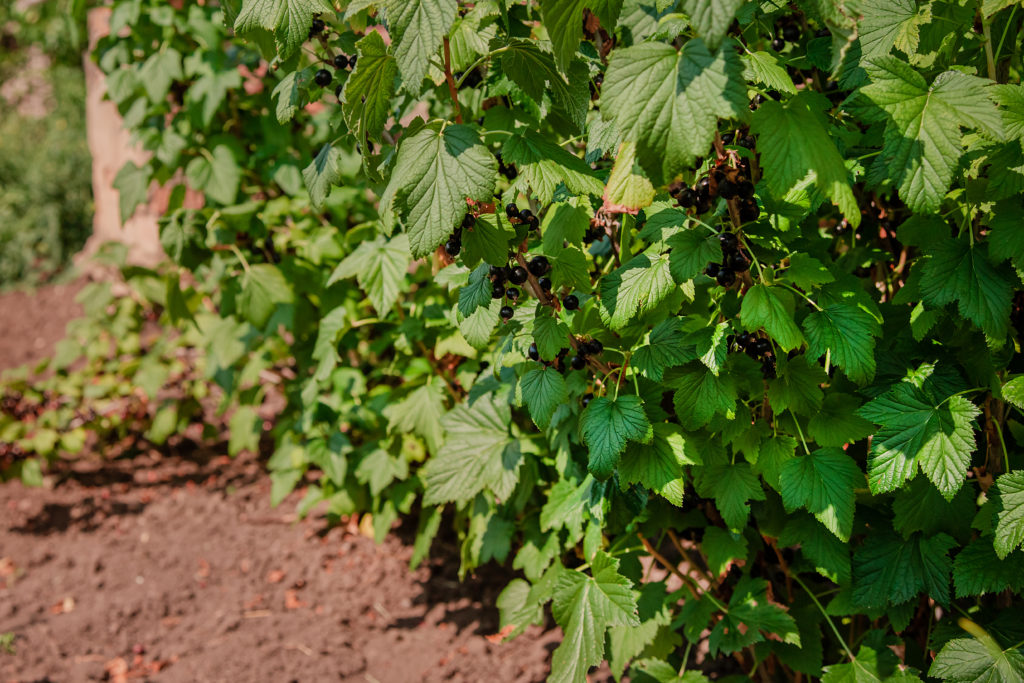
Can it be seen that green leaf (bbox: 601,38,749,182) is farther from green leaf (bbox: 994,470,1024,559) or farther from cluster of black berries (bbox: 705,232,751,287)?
green leaf (bbox: 994,470,1024,559)

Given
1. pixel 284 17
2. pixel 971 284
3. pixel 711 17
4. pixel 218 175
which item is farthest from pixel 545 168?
pixel 218 175

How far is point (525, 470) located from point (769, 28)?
131 cm

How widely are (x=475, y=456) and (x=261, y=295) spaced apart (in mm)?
1317

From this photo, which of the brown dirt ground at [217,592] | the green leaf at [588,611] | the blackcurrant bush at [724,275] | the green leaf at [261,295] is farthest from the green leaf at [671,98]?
the brown dirt ground at [217,592]

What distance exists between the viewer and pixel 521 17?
189cm

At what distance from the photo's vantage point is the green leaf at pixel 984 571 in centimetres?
160

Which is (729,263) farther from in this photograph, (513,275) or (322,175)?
(322,175)

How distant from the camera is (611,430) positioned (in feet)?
5.09

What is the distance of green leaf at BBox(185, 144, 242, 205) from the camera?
320 centimetres

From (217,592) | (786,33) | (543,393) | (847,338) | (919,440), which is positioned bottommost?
(217,592)

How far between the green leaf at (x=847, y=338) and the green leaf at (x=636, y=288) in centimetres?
30

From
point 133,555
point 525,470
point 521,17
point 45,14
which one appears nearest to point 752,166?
point 521,17

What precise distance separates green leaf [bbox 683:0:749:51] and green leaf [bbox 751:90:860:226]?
0.23 m

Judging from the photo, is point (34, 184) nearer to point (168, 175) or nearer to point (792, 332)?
point (168, 175)
